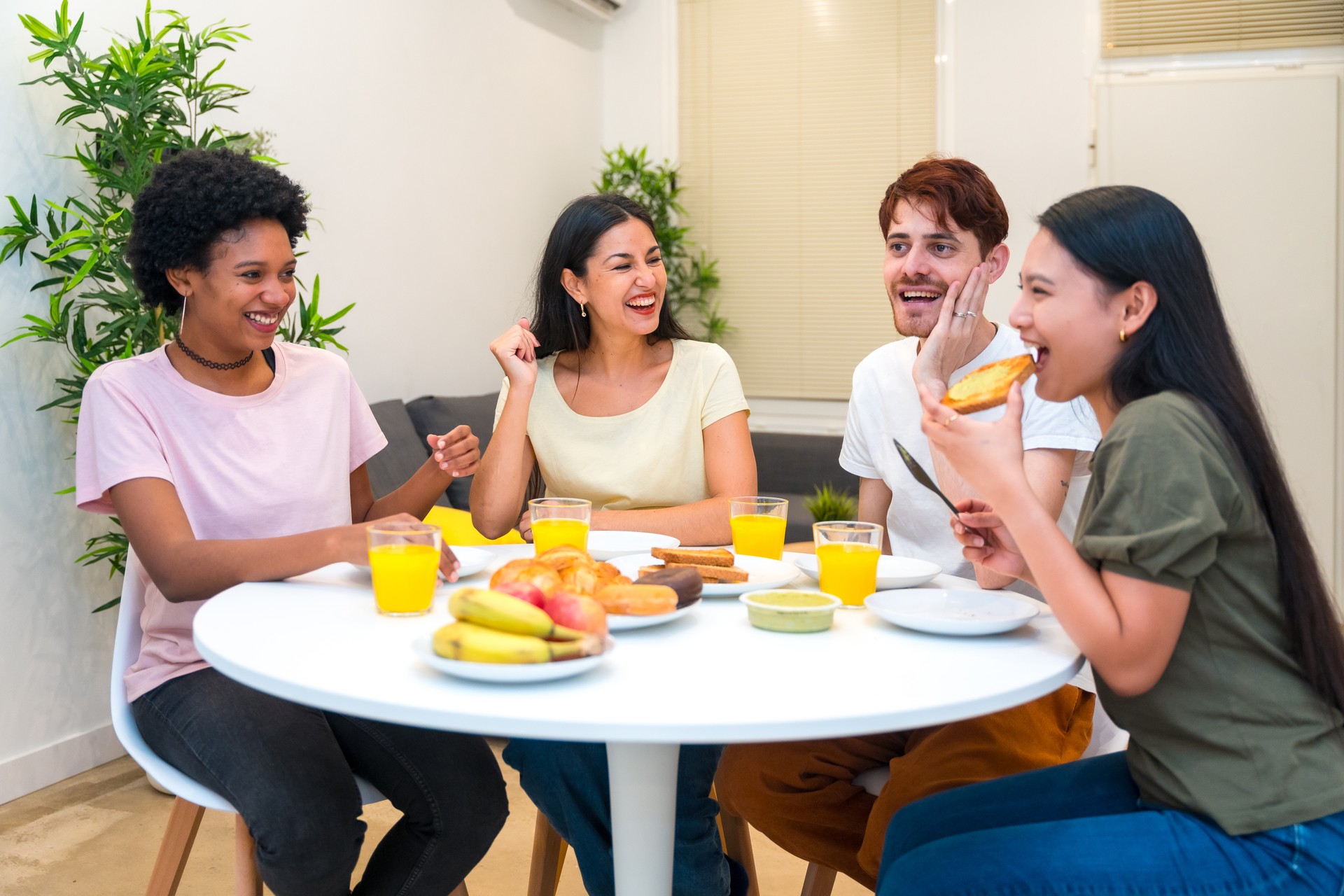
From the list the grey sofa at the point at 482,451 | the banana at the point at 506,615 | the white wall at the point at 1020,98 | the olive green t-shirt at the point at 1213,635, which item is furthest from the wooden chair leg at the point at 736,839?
the white wall at the point at 1020,98

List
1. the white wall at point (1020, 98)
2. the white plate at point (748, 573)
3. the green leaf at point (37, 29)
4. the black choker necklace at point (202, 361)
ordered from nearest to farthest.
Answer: the white plate at point (748, 573) < the black choker necklace at point (202, 361) < the green leaf at point (37, 29) < the white wall at point (1020, 98)

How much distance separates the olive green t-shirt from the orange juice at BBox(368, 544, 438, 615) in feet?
2.42

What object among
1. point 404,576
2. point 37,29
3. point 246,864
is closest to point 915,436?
point 404,576

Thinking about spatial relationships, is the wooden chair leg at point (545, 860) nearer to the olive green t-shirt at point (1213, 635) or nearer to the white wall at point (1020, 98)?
the olive green t-shirt at point (1213, 635)

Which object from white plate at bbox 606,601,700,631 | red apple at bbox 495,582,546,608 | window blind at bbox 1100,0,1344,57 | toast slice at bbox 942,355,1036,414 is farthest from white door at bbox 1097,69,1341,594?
red apple at bbox 495,582,546,608

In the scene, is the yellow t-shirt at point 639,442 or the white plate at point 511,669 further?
the yellow t-shirt at point 639,442

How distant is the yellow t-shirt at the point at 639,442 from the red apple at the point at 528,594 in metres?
1.09

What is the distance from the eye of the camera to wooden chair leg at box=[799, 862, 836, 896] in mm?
1798

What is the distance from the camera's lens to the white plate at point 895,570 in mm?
1458

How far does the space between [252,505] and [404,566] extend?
58 centimetres

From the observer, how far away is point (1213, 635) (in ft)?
3.72

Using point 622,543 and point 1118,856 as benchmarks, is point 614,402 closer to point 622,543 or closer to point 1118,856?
point 622,543

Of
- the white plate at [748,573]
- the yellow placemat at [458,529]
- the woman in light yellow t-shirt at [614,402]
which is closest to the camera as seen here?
the white plate at [748,573]

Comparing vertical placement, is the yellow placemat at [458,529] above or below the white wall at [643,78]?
below
